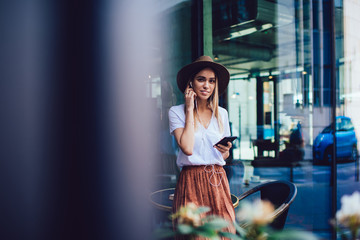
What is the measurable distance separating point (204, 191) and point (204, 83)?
64 cm

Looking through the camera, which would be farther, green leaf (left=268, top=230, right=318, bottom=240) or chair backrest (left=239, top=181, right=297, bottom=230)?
chair backrest (left=239, top=181, right=297, bottom=230)

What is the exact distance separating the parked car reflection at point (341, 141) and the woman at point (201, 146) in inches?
94.0

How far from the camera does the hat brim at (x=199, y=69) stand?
1.80m

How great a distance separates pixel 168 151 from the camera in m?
3.88

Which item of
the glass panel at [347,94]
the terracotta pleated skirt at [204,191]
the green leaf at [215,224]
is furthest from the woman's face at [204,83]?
the glass panel at [347,94]

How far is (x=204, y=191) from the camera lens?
5.48ft

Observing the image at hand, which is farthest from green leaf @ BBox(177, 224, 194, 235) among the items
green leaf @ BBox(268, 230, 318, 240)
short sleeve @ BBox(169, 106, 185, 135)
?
short sleeve @ BBox(169, 106, 185, 135)

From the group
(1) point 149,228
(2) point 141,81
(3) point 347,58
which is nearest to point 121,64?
(2) point 141,81

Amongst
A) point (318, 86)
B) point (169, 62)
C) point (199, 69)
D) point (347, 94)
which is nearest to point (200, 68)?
point (199, 69)

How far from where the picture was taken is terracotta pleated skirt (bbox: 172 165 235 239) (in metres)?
1.66

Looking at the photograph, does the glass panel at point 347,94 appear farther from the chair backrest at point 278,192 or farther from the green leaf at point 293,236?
the green leaf at point 293,236

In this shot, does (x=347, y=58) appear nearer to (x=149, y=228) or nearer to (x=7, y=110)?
(x=149, y=228)

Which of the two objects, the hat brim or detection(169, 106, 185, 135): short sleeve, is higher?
the hat brim

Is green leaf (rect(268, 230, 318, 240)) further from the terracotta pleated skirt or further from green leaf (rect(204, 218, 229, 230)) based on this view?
the terracotta pleated skirt
